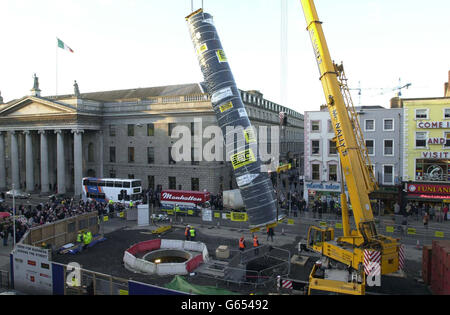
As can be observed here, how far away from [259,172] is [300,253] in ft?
20.8

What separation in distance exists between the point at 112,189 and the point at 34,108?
2159 centimetres

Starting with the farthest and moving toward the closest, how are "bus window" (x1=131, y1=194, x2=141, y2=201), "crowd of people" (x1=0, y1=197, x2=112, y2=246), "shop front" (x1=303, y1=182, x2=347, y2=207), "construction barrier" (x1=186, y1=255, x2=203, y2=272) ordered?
1. "bus window" (x1=131, y1=194, x2=141, y2=201)
2. "shop front" (x1=303, y1=182, x2=347, y2=207)
3. "crowd of people" (x1=0, y1=197, x2=112, y2=246)
4. "construction barrier" (x1=186, y1=255, x2=203, y2=272)

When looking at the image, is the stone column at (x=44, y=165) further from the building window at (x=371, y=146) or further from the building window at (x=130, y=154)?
the building window at (x=371, y=146)

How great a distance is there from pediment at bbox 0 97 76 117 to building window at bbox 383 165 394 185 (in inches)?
1576

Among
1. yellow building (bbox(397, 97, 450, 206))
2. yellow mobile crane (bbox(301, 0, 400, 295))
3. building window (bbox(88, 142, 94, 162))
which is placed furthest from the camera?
building window (bbox(88, 142, 94, 162))

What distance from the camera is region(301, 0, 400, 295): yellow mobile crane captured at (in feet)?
47.7

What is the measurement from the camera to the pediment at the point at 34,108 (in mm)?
47500

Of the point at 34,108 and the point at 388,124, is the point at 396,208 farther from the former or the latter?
the point at 34,108

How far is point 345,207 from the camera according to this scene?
661 inches

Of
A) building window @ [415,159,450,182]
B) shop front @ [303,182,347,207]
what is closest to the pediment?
shop front @ [303,182,347,207]

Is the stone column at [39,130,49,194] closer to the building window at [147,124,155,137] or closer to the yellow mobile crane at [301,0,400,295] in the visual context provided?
the building window at [147,124,155,137]

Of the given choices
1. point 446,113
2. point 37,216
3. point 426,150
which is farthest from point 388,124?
point 37,216

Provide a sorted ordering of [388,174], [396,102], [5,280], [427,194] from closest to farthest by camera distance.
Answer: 1. [5,280]
2. [427,194]
3. [388,174]
4. [396,102]

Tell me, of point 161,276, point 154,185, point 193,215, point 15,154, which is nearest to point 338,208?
point 193,215
